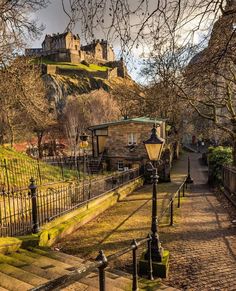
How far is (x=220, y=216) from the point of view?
1066cm

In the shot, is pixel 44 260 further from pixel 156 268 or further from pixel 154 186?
pixel 154 186

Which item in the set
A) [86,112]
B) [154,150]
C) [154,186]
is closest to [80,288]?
[154,186]

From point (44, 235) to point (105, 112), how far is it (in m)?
38.0

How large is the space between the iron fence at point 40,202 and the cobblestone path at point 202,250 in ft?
11.2

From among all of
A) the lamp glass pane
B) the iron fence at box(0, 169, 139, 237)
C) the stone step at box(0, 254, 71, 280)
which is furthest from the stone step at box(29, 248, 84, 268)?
the lamp glass pane

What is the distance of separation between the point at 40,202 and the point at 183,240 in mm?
5070

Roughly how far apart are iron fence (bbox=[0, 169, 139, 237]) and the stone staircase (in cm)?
117

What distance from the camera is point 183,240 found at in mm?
7809

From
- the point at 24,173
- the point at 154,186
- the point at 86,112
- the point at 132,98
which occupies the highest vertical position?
the point at 132,98

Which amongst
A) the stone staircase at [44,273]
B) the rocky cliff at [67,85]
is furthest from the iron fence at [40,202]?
the rocky cliff at [67,85]

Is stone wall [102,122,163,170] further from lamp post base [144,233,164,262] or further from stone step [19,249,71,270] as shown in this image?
stone step [19,249,71,270]

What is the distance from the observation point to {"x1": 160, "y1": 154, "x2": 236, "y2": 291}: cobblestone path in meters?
5.50

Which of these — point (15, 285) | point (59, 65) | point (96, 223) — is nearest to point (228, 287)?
point (15, 285)

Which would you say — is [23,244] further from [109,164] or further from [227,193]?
[109,164]
